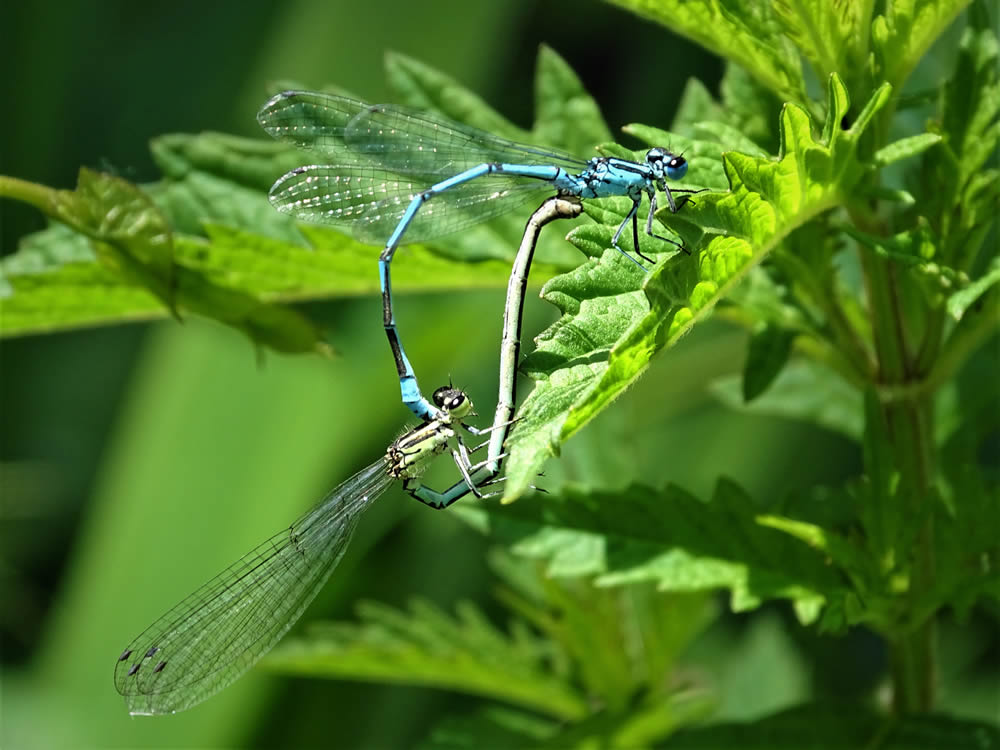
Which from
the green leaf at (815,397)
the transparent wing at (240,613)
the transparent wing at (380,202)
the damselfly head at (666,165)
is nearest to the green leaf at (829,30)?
the damselfly head at (666,165)

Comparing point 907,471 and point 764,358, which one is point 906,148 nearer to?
point 764,358

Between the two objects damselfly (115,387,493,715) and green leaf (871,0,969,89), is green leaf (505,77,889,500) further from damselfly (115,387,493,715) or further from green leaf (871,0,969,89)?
damselfly (115,387,493,715)

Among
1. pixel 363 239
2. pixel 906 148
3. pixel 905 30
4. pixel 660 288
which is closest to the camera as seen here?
pixel 660 288

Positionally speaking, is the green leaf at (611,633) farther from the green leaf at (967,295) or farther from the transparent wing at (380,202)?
the green leaf at (967,295)

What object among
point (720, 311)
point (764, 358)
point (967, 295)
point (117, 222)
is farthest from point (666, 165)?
point (117, 222)

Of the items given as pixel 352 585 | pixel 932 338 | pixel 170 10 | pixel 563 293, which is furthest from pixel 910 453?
pixel 170 10

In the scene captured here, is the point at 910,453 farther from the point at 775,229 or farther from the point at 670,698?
the point at 670,698
